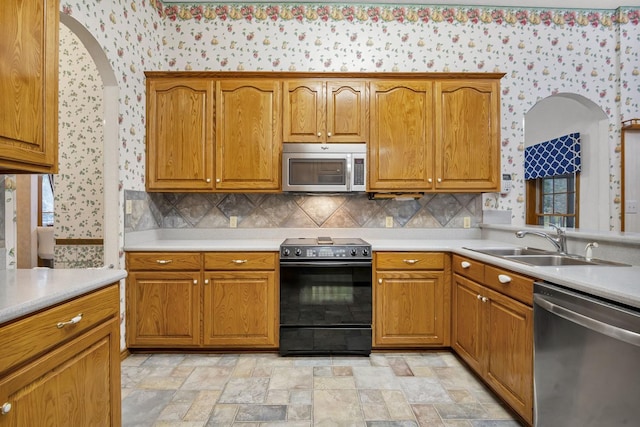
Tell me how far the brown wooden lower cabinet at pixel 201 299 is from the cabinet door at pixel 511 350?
147 centimetres

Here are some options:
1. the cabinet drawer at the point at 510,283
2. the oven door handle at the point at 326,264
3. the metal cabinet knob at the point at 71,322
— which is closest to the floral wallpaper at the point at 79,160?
the oven door handle at the point at 326,264

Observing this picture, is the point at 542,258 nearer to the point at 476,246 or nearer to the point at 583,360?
the point at 476,246

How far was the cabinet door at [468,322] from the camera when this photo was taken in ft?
6.99

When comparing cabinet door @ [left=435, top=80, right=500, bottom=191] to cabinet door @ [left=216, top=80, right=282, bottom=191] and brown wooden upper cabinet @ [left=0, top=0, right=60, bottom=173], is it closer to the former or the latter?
cabinet door @ [left=216, top=80, right=282, bottom=191]

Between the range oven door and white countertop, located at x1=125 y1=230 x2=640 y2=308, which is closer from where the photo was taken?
white countertop, located at x1=125 y1=230 x2=640 y2=308

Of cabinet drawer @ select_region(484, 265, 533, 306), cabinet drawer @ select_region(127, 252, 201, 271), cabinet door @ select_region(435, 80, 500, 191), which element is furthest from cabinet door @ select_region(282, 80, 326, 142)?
cabinet drawer @ select_region(484, 265, 533, 306)

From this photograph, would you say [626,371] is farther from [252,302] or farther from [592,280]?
[252,302]

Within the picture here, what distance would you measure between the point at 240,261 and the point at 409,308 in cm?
135

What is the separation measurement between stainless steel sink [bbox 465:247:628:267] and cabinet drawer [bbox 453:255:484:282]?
11 cm

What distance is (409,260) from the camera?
260cm

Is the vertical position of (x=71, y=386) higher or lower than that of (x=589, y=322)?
lower

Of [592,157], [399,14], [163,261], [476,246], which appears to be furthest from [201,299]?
[592,157]

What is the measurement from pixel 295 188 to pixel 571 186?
153 inches

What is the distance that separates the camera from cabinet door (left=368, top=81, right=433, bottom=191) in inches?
111
